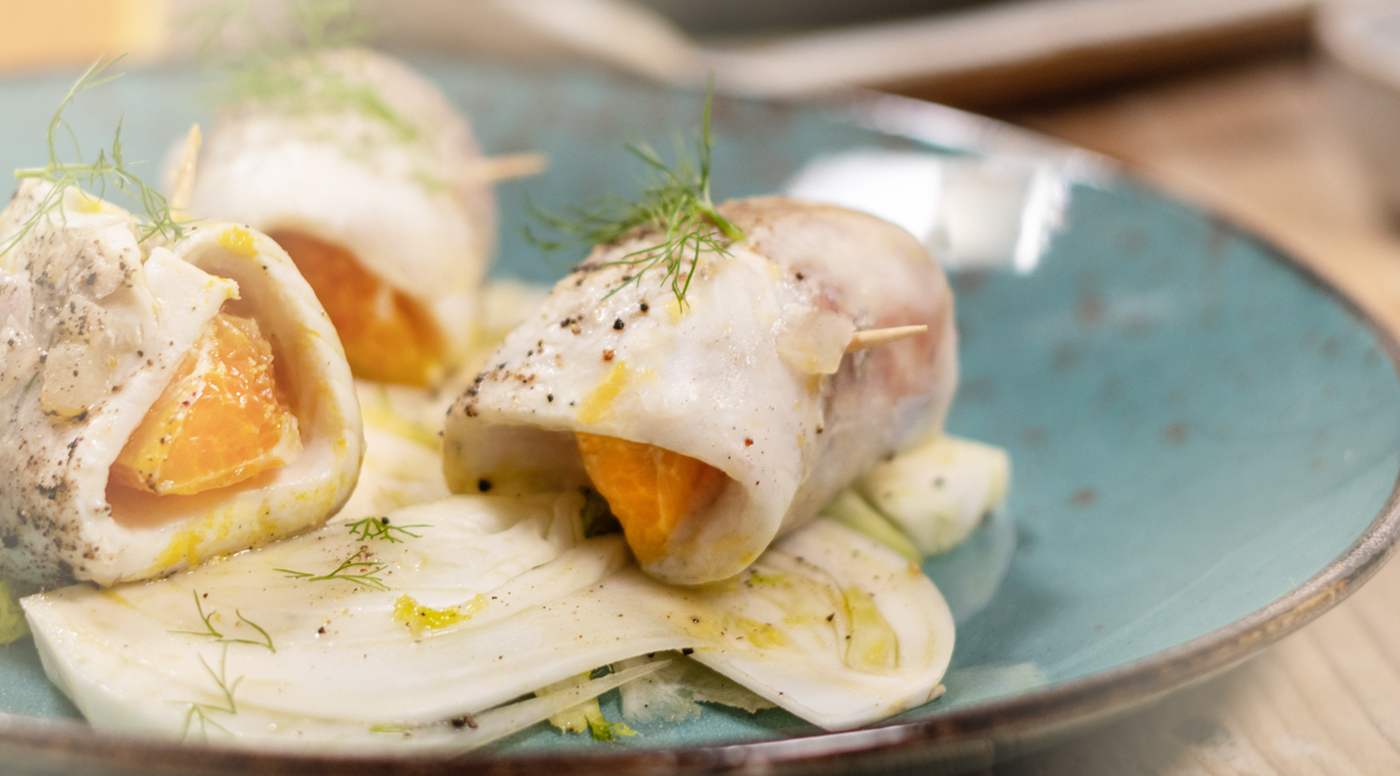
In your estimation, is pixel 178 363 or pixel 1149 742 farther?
pixel 1149 742

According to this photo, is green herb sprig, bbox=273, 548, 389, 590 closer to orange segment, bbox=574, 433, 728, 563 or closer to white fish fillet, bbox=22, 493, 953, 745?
white fish fillet, bbox=22, 493, 953, 745

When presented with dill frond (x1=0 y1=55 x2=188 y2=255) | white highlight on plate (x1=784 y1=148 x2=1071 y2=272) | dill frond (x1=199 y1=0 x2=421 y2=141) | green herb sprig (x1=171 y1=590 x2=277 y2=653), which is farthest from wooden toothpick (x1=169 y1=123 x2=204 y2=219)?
white highlight on plate (x1=784 y1=148 x2=1071 y2=272)

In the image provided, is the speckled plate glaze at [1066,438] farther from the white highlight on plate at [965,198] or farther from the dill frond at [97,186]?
the dill frond at [97,186]

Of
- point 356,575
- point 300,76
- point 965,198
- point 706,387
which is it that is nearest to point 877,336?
point 706,387

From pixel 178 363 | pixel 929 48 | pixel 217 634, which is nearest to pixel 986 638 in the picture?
pixel 217 634

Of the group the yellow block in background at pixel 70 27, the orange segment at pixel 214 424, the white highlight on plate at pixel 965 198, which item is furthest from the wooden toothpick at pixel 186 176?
the yellow block in background at pixel 70 27

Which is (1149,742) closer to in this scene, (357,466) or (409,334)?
(357,466)
